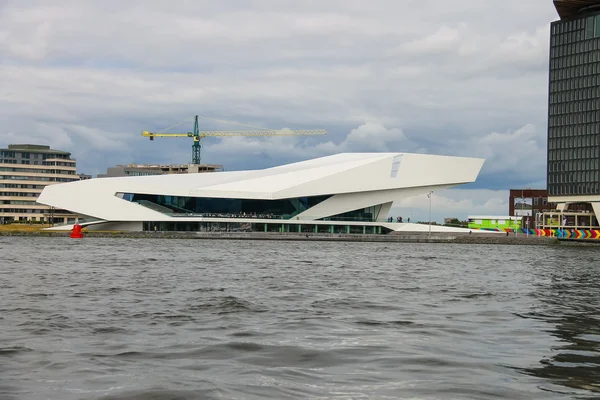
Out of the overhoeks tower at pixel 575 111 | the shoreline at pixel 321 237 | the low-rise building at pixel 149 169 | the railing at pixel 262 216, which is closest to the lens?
the shoreline at pixel 321 237

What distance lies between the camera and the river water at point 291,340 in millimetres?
8383

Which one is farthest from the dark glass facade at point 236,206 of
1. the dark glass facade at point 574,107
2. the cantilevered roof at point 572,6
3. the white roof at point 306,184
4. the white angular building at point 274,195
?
the cantilevered roof at point 572,6

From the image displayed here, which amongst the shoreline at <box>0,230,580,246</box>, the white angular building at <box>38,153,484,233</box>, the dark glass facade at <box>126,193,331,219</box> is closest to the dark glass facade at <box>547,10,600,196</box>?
the white angular building at <box>38,153,484,233</box>

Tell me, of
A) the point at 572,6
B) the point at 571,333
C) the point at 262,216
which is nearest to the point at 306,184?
the point at 262,216

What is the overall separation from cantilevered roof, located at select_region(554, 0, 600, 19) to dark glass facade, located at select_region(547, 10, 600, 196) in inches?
85.1

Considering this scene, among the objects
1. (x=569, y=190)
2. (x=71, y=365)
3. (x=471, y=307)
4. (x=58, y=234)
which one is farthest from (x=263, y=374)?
(x=569, y=190)

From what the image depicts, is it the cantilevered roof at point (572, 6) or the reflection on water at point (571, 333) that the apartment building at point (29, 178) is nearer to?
the cantilevered roof at point (572, 6)

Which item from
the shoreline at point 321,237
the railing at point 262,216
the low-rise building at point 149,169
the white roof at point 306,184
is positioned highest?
the low-rise building at point 149,169

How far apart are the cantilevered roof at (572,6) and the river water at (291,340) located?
9364 cm

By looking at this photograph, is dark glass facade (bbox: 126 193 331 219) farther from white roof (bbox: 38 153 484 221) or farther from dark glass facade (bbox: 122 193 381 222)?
white roof (bbox: 38 153 484 221)

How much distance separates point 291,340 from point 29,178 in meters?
130

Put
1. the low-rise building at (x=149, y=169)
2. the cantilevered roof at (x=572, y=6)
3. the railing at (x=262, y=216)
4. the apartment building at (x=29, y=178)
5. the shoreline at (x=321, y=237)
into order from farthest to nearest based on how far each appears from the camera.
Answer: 1. the low-rise building at (x=149, y=169)
2. the apartment building at (x=29, y=178)
3. the cantilevered roof at (x=572, y=6)
4. the railing at (x=262, y=216)
5. the shoreline at (x=321, y=237)

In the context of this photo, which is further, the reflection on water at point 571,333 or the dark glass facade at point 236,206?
the dark glass facade at point 236,206

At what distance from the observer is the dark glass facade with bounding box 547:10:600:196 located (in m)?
104
